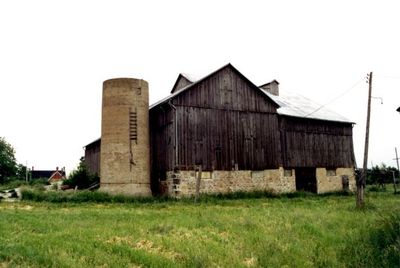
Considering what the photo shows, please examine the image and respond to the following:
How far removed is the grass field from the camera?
892cm

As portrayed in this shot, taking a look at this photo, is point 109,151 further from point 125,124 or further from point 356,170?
Answer: point 356,170

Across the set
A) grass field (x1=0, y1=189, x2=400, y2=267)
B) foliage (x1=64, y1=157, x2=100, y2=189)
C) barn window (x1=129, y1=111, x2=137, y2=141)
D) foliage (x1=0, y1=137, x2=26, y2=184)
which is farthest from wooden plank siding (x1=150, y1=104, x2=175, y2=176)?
foliage (x1=0, y1=137, x2=26, y2=184)

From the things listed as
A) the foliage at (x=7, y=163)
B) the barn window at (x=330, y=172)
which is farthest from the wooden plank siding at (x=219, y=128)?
the foliage at (x=7, y=163)

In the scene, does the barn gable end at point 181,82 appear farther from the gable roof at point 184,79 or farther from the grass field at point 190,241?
the grass field at point 190,241

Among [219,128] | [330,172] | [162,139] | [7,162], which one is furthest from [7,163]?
[330,172]

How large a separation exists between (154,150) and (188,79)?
633cm

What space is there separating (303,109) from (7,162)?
3964 cm

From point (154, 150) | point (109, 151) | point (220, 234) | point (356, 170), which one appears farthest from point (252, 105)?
point (220, 234)

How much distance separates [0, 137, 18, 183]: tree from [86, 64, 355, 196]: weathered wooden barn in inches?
1281

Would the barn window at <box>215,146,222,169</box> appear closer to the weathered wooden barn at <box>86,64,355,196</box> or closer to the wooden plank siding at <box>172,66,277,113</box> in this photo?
the weathered wooden barn at <box>86,64,355,196</box>

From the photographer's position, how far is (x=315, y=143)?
3241 cm

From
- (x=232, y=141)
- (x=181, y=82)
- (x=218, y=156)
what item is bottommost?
(x=218, y=156)

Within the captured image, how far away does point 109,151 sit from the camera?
82.2ft

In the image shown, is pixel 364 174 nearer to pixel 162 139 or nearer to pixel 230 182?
pixel 230 182
